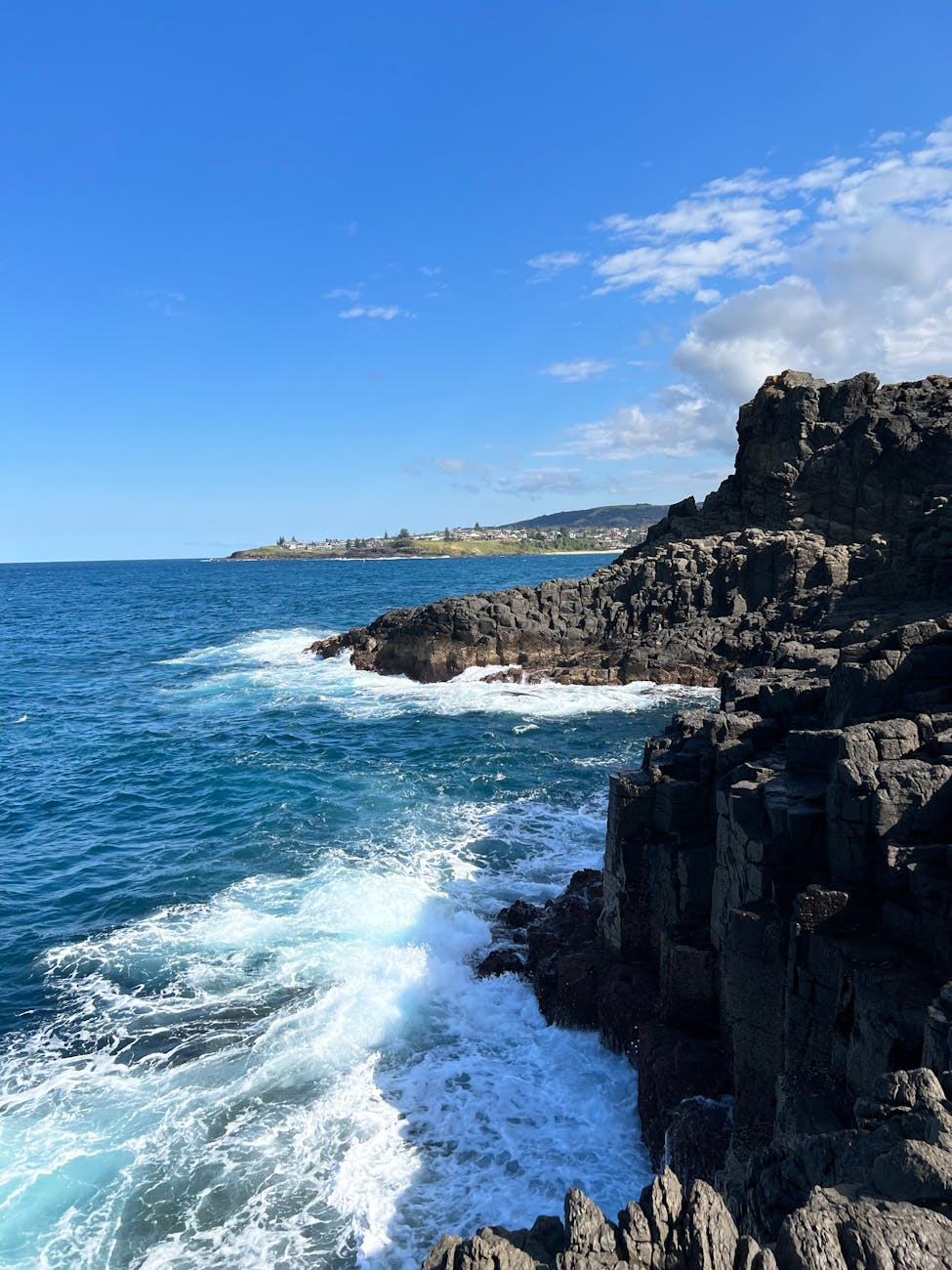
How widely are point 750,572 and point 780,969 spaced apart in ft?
132

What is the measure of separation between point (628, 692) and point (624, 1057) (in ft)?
95.5

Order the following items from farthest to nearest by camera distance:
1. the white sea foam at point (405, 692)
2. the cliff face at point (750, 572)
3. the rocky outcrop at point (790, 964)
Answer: the cliff face at point (750, 572) < the white sea foam at point (405, 692) < the rocky outcrop at point (790, 964)

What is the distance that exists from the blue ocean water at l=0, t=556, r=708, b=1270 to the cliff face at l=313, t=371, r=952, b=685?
803 centimetres

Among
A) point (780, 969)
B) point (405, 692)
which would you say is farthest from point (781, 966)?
point (405, 692)

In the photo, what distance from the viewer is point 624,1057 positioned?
14.0m

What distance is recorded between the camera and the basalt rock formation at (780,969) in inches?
259

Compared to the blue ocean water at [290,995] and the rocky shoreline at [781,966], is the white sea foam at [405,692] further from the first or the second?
the rocky shoreline at [781,966]

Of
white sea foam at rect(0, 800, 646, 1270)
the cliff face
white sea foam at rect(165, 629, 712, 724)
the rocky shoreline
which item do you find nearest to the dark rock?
the rocky shoreline

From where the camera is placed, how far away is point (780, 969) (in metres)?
11.1

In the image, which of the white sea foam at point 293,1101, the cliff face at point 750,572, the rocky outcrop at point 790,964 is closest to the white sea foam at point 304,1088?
the white sea foam at point 293,1101

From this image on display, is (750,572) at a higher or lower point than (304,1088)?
higher

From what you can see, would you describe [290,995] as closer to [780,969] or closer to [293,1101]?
[293,1101]

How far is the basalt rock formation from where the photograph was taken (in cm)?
659

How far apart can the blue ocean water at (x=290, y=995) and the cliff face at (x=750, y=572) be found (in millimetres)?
8034
